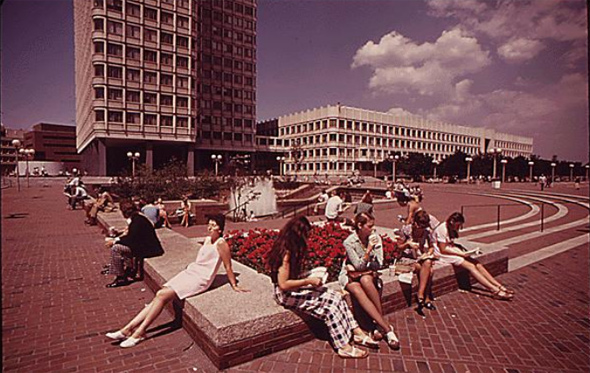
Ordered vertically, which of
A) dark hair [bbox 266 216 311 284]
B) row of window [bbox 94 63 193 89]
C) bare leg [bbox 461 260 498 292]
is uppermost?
row of window [bbox 94 63 193 89]

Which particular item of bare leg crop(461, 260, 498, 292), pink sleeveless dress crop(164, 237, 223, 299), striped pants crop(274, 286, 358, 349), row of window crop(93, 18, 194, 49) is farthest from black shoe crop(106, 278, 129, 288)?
row of window crop(93, 18, 194, 49)

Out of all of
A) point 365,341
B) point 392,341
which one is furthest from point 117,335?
point 392,341

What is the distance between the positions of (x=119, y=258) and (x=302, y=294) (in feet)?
13.3

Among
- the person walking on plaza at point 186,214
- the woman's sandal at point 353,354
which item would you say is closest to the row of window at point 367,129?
the person walking on plaza at point 186,214

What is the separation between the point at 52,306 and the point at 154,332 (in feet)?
Result: 7.08

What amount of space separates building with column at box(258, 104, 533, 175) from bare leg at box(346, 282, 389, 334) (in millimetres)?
67477

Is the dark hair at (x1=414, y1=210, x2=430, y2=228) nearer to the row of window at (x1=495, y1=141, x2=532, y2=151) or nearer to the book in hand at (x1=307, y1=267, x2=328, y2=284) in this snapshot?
the book in hand at (x1=307, y1=267, x2=328, y2=284)

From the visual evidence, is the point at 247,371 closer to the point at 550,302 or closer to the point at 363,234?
the point at 363,234

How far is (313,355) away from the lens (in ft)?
13.5

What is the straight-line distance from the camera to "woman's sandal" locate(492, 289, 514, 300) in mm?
5891

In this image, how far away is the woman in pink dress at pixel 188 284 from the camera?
14.2ft

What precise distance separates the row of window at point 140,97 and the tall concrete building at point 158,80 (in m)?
0.13

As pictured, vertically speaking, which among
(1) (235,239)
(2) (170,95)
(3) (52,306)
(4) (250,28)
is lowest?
(3) (52,306)

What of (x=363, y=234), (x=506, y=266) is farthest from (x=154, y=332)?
(x=506, y=266)
